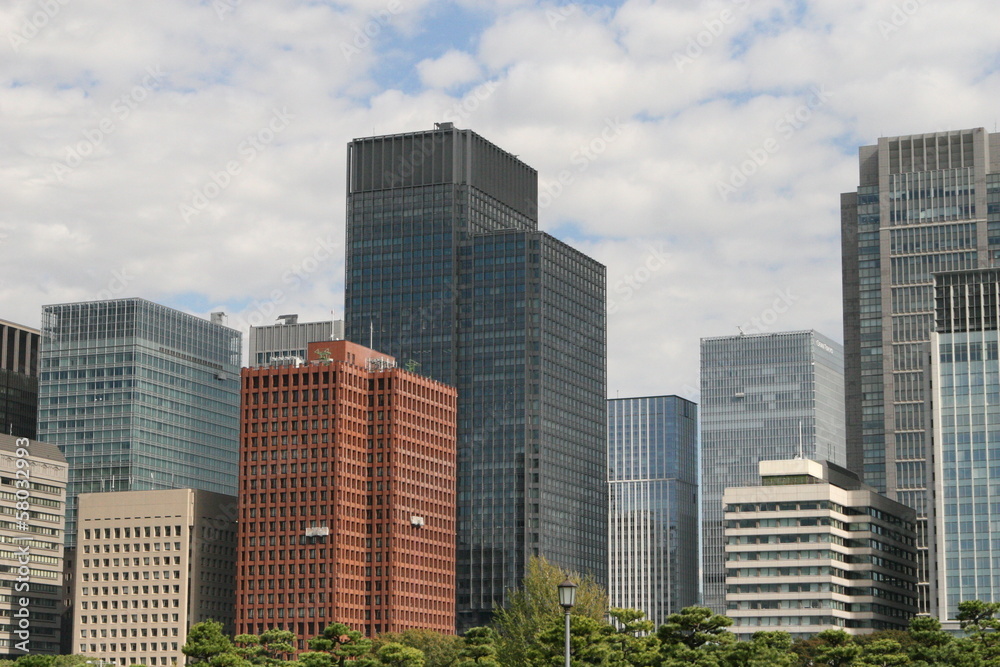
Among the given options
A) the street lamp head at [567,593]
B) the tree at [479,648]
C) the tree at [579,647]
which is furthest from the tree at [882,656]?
the street lamp head at [567,593]

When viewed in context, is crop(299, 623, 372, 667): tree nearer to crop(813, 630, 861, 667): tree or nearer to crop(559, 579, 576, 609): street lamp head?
crop(813, 630, 861, 667): tree

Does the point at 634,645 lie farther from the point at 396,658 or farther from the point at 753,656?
the point at 396,658

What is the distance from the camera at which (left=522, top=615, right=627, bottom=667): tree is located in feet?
463

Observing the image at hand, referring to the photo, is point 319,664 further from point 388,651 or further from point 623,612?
point 623,612

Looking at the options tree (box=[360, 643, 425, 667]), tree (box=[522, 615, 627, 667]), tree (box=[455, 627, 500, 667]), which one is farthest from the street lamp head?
tree (box=[360, 643, 425, 667])

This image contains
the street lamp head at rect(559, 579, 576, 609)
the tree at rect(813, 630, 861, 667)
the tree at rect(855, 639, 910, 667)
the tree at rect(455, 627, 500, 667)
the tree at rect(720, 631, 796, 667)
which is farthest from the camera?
the tree at rect(455, 627, 500, 667)

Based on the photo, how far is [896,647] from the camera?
161 metres

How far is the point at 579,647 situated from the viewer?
142375 mm

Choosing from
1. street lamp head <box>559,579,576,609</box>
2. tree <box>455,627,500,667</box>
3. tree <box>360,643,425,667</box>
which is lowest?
tree <box>360,643,425,667</box>

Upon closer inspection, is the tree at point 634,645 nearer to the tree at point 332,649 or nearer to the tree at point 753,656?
the tree at point 753,656

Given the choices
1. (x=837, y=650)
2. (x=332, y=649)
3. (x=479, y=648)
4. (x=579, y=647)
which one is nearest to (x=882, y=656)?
(x=837, y=650)

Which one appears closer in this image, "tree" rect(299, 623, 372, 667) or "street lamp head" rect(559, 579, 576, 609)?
"street lamp head" rect(559, 579, 576, 609)

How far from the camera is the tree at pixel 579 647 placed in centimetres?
14100

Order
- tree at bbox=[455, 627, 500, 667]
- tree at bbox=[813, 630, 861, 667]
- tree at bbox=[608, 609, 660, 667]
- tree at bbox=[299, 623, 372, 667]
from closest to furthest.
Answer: tree at bbox=[608, 609, 660, 667] → tree at bbox=[813, 630, 861, 667] → tree at bbox=[455, 627, 500, 667] → tree at bbox=[299, 623, 372, 667]
